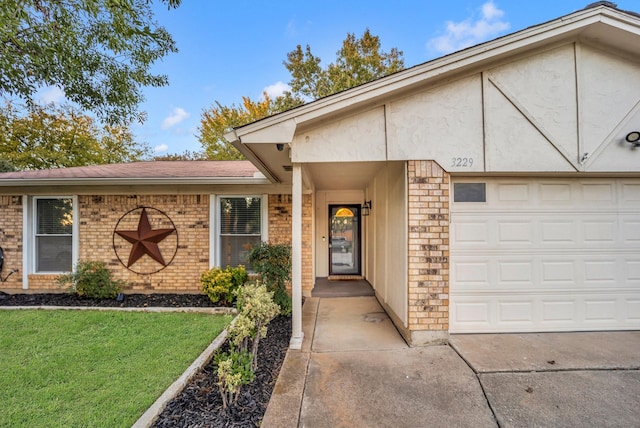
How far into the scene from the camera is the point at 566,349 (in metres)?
3.73

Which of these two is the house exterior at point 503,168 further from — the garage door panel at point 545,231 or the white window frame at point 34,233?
the white window frame at point 34,233

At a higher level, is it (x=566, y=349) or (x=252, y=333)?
(x=252, y=333)

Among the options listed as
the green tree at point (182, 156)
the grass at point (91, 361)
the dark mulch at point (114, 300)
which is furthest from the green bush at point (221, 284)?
the green tree at point (182, 156)

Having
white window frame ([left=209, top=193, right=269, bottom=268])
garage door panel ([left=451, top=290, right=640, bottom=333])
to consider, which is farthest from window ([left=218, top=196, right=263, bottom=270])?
garage door panel ([left=451, top=290, right=640, bottom=333])

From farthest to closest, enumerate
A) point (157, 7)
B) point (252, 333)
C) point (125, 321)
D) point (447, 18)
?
point (447, 18) < point (157, 7) < point (125, 321) < point (252, 333)

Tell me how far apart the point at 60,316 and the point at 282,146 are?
5.03 metres

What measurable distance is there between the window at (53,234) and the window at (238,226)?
3600 mm

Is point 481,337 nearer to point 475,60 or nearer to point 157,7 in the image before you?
point 475,60

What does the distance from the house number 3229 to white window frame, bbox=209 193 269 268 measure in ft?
13.3

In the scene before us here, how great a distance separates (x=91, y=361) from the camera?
351cm

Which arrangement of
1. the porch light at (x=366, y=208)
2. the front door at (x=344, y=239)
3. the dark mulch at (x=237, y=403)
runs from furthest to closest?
the front door at (x=344, y=239) < the porch light at (x=366, y=208) < the dark mulch at (x=237, y=403)

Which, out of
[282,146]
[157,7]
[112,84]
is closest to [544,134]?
[282,146]

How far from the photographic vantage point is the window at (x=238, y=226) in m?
6.68

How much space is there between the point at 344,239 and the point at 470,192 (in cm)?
488
